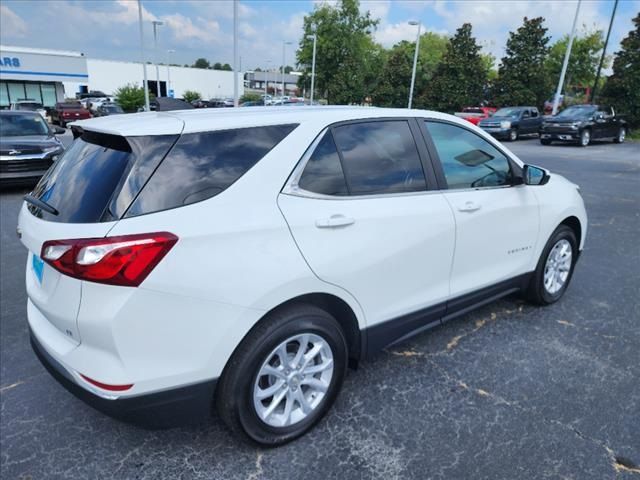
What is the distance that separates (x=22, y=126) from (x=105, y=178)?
985 centimetres

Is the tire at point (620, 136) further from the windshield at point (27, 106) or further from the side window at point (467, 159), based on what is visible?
the windshield at point (27, 106)

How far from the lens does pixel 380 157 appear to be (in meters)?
2.75

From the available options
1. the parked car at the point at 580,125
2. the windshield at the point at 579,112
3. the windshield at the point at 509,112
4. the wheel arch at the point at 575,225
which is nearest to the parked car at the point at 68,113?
the windshield at the point at 509,112

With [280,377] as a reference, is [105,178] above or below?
above

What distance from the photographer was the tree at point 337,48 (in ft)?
171

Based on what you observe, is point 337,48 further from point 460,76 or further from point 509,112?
point 509,112

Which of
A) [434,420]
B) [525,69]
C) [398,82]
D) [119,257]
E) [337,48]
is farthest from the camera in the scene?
[337,48]

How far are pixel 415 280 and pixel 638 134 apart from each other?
29.6 metres

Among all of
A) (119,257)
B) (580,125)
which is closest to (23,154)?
(119,257)

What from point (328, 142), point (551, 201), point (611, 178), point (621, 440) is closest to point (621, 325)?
point (551, 201)

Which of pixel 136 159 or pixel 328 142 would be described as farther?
pixel 328 142

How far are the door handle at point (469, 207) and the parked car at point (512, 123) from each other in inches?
817

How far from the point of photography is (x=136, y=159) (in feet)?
6.61

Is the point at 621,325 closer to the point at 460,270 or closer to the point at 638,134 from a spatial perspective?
the point at 460,270
